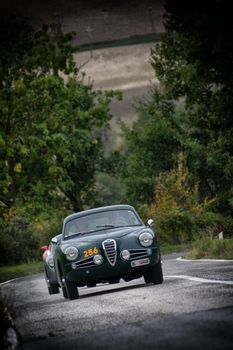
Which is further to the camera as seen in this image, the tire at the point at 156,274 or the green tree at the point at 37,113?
the green tree at the point at 37,113

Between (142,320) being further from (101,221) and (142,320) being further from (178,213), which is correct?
(178,213)

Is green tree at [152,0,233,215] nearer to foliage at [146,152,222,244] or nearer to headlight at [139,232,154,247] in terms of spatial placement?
foliage at [146,152,222,244]

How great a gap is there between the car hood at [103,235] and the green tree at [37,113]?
63.0 feet

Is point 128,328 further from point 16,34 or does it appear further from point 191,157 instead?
point 191,157

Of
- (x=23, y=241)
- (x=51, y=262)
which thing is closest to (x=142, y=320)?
(x=51, y=262)

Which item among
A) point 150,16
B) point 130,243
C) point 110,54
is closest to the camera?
point 130,243

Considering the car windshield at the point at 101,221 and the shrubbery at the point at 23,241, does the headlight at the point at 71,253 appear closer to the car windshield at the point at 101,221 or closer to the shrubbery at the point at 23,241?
the car windshield at the point at 101,221

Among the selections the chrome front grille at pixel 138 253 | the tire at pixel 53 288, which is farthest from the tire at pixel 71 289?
the tire at pixel 53 288

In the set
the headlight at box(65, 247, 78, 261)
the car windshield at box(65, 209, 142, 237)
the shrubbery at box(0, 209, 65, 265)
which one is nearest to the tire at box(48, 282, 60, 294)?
the car windshield at box(65, 209, 142, 237)

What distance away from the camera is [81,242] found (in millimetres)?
16828

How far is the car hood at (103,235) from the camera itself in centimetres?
1681

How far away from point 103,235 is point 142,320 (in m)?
6.67

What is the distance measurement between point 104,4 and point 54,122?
145 m

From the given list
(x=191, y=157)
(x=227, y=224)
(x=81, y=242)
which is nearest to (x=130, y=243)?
(x=81, y=242)
